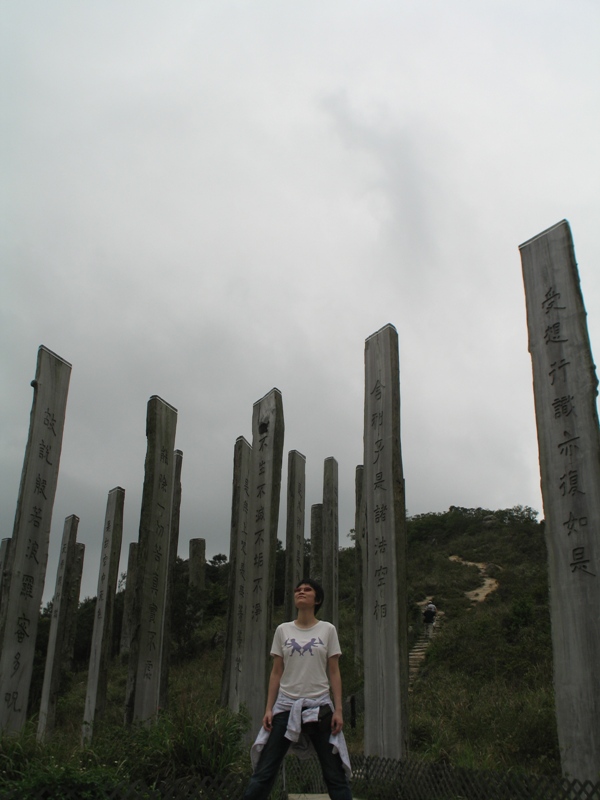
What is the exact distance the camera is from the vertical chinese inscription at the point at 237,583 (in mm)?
8906

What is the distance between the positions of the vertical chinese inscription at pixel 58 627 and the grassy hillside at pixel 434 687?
0.56 metres

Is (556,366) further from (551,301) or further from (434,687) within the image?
(434,687)

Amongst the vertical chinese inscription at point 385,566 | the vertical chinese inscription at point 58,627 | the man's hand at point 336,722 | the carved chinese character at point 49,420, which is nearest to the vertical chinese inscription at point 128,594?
the vertical chinese inscription at point 58,627

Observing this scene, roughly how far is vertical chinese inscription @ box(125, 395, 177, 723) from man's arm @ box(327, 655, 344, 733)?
408cm

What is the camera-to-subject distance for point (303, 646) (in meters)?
4.14

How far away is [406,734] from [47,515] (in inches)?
166

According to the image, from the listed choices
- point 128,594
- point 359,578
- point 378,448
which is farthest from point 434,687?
point 128,594

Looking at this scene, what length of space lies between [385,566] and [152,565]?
2972 mm

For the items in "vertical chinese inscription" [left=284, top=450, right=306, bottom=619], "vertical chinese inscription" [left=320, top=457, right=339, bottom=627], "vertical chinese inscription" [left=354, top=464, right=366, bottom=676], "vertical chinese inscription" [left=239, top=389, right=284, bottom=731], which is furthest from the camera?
"vertical chinese inscription" [left=354, top=464, right=366, bottom=676]

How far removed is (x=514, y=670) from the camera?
1093 cm

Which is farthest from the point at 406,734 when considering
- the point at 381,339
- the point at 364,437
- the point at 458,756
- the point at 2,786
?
the point at 381,339

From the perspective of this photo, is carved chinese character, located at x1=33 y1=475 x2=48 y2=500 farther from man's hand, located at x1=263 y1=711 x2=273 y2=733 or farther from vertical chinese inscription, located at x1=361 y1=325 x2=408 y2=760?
man's hand, located at x1=263 y1=711 x2=273 y2=733

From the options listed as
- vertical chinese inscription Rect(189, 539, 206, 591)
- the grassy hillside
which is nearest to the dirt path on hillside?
the grassy hillside

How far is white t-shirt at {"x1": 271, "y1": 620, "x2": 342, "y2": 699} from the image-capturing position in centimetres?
404
